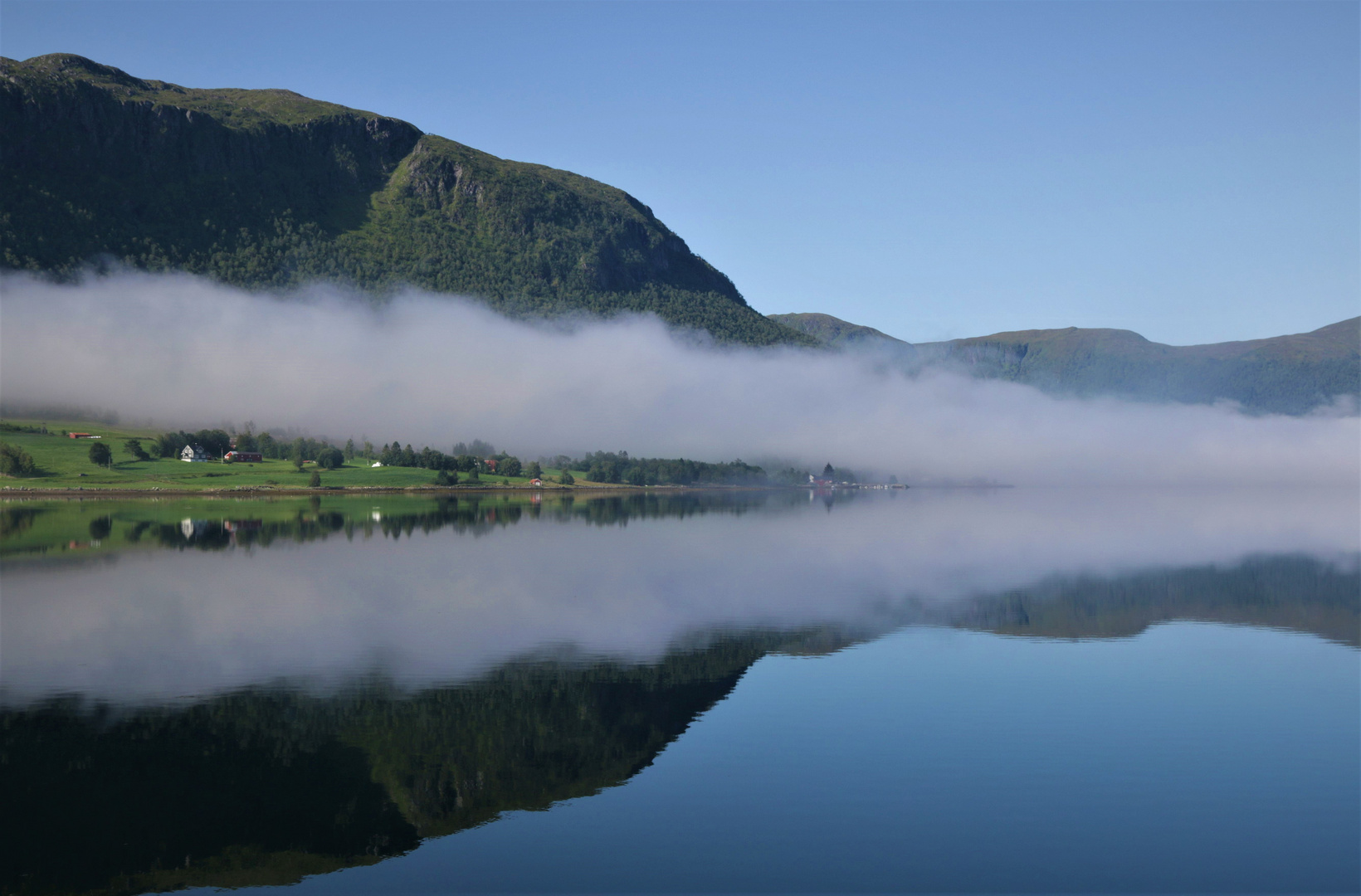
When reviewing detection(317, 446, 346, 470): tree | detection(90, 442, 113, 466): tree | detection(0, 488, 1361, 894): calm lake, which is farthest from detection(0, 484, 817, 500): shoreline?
detection(0, 488, 1361, 894): calm lake

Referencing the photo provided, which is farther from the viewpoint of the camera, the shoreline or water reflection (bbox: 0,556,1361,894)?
the shoreline

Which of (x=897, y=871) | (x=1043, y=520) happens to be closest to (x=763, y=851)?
(x=897, y=871)

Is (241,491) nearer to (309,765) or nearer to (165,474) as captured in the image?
(165,474)

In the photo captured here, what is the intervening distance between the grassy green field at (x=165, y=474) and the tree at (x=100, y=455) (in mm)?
1230

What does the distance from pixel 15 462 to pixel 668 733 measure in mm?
165363

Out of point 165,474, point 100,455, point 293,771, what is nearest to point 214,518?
point 165,474

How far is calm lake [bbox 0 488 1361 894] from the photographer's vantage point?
17484 mm

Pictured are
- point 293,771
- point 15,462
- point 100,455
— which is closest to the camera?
point 293,771

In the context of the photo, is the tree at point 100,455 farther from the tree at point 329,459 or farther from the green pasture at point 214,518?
the tree at point 329,459

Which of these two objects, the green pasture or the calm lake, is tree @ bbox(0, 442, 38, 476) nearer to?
the green pasture

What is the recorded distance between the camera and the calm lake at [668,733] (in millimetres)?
17484

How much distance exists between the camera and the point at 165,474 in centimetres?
16625

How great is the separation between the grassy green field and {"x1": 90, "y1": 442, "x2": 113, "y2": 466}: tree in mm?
1230

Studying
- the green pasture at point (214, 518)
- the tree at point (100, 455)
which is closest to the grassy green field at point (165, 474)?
the tree at point (100, 455)
